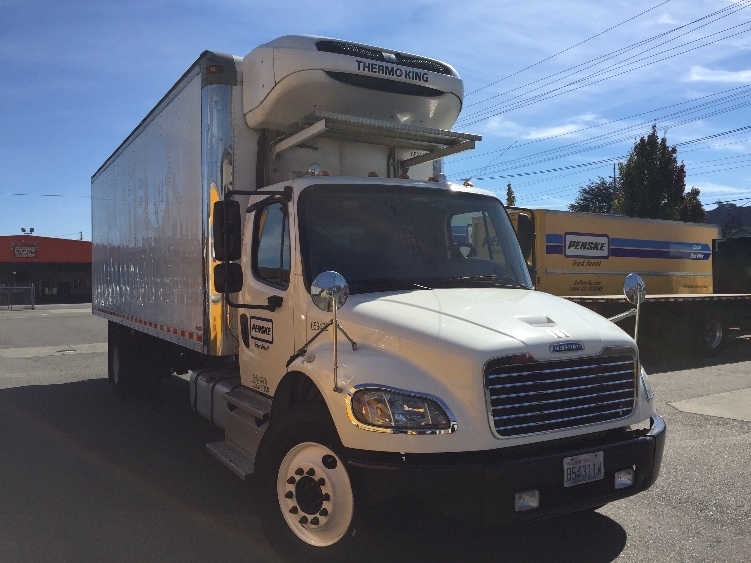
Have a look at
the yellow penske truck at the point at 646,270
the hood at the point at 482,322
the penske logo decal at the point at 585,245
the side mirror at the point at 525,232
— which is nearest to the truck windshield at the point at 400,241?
the hood at the point at 482,322

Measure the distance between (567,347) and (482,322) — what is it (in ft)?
1.52

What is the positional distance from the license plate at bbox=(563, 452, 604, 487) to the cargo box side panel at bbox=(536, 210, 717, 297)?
10.1 meters

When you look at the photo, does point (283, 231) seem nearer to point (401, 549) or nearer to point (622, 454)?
point (401, 549)

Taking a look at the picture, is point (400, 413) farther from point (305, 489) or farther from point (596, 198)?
point (596, 198)

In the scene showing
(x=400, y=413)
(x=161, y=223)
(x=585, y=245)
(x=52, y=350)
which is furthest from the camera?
(x=52, y=350)

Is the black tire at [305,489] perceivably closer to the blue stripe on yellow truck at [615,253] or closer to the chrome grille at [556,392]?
the chrome grille at [556,392]

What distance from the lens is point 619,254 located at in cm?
1520

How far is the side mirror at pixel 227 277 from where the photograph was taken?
15.4ft

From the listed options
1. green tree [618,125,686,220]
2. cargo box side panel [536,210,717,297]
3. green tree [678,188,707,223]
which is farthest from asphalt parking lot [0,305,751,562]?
green tree [678,188,707,223]

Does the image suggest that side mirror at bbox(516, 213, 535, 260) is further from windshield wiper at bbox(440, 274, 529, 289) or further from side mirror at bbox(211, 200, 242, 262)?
side mirror at bbox(211, 200, 242, 262)

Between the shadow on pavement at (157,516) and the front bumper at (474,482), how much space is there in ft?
0.52

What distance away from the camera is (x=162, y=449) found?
6.95 m

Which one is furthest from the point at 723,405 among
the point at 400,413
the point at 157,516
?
the point at 157,516

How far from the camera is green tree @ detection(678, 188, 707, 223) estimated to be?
3197 cm
